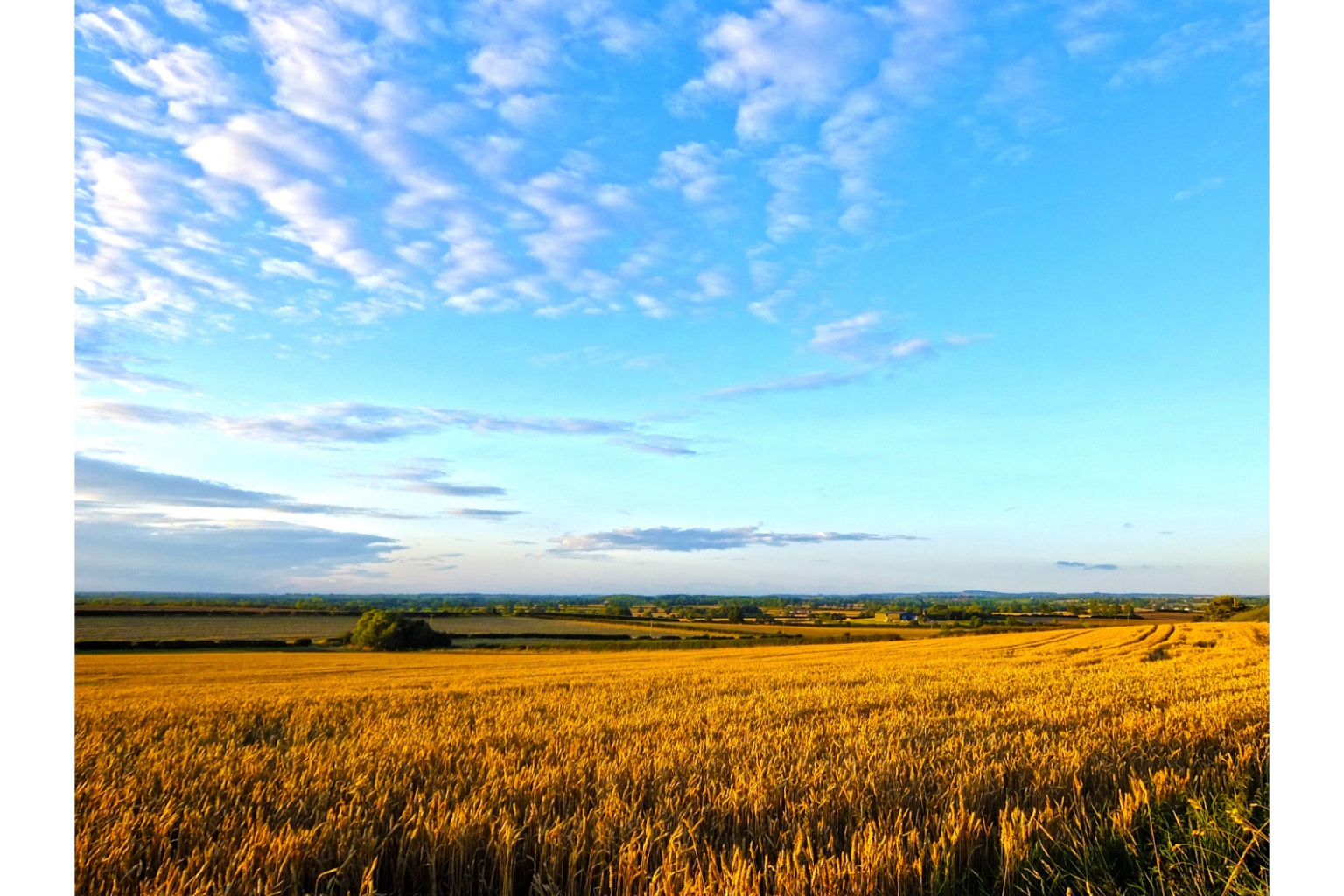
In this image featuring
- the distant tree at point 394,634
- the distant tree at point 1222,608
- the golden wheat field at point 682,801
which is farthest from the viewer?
the distant tree at point 1222,608

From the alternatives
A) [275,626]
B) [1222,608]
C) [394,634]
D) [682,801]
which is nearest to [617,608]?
[394,634]

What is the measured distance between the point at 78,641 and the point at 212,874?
52094 millimetres

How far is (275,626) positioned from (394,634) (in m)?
13.2

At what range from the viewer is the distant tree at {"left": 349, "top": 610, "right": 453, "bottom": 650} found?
60.2 metres

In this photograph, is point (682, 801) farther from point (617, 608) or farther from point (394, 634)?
point (617, 608)

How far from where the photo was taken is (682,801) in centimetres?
502

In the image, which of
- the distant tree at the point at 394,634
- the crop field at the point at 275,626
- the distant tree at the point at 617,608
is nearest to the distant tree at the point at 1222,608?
the crop field at the point at 275,626

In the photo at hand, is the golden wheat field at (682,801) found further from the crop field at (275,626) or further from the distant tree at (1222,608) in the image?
the distant tree at (1222,608)

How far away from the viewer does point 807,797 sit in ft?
16.6

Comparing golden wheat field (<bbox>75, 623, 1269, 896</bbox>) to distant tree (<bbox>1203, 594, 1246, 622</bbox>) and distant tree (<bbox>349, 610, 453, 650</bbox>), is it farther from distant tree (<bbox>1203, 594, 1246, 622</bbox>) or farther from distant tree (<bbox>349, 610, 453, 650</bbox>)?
distant tree (<bbox>1203, 594, 1246, 622</bbox>)

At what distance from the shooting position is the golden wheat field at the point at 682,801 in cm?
393

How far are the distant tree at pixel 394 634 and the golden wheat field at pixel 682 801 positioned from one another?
176 feet

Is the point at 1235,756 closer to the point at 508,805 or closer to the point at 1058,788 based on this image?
the point at 1058,788
